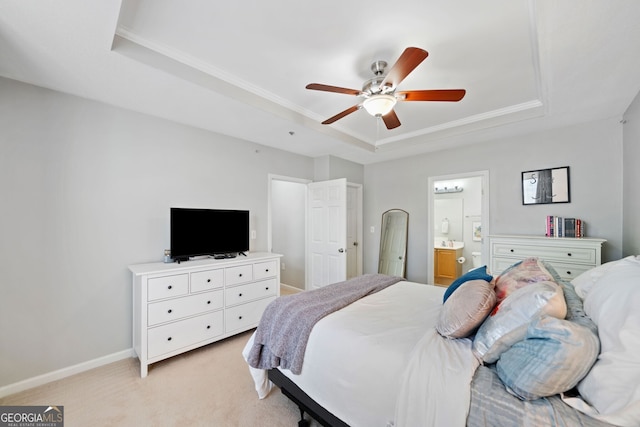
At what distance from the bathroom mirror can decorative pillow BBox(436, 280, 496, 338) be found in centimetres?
306

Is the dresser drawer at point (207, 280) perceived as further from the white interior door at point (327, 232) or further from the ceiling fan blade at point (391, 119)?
the ceiling fan blade at point (391, 119)

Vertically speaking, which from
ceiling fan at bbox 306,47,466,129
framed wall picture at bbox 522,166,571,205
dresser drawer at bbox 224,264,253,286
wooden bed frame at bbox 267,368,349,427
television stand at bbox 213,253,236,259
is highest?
ceiling fan at bbox 306,47,466,129

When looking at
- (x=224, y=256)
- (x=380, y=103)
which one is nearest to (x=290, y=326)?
(x=224, y=256)

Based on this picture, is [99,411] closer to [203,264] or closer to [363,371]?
[203,264]

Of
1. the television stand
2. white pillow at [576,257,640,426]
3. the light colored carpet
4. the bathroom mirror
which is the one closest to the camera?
white pillow at [576,257,640,426]

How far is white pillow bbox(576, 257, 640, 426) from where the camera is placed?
0.81 meters

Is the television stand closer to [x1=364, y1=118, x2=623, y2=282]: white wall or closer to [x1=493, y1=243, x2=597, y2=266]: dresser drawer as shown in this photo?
[x1=364, y1=118, x2=623, y2=282]: white wall

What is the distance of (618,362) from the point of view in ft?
2.88

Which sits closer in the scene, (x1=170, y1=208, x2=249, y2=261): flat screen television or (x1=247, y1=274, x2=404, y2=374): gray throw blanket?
(x1=247, y1=274, x2=404, y2=374): gray throw blanket

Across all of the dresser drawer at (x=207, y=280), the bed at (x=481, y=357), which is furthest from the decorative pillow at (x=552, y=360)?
the dresser drawer at (x=207, y=280)

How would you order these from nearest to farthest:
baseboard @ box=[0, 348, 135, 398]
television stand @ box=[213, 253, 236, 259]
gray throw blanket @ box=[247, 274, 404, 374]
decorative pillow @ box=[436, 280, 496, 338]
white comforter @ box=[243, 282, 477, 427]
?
white comforter @ box=[243, 282, 477, 427] → decorative pillow @ box=[436, 280, 496, 338] → gray throw blanket @ box=[247, 274, 404, 374] → baseboard @ box=[0, 348, 135, 398] → television stand @ box=[213, 253, 236, 259]

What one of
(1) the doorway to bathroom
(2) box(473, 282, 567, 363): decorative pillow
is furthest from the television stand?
(1) the doorway to bathroom

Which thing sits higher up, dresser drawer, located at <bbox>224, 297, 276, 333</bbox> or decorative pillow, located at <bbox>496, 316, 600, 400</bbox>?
decorative pillow, located at <bbox>496, 316, 600, 400</bbox>

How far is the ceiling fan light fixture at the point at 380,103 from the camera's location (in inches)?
81.6
